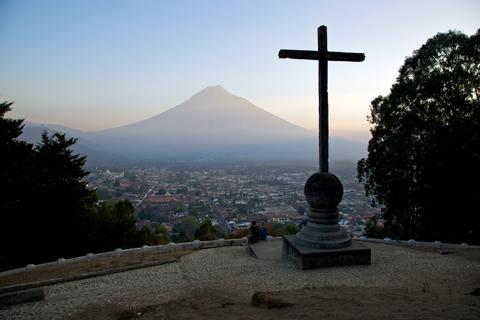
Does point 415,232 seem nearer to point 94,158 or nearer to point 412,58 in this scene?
point 412,58

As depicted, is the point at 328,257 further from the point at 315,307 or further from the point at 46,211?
the point at 46,211

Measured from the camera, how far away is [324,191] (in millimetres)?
8922

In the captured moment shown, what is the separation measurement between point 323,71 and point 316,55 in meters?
0.48

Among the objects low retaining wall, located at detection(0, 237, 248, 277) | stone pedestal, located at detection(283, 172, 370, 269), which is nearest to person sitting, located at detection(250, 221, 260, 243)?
low retaining wall, located at detection(0, 237, 248, 277)

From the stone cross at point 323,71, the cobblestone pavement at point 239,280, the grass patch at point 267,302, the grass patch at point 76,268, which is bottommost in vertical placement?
the grass patch at point 76,268

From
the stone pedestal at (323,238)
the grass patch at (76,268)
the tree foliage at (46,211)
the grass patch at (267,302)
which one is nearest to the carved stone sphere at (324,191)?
the stone pedestal at (323,238)

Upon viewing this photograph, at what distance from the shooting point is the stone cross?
9.31 m

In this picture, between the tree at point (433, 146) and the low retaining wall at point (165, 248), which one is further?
the tree at point (433, 146)

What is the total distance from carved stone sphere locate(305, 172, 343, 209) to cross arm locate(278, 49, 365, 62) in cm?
316


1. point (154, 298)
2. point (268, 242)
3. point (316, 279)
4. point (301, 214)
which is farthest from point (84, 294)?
point (301, 214)

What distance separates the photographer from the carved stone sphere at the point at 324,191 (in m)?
8.92

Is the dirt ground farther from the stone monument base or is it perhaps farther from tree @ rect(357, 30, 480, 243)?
tree @ rect(357, 30, 480, 243)

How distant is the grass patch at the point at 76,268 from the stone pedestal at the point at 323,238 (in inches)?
143

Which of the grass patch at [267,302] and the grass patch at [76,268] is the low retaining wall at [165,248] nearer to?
the grass patch at [76,268]
